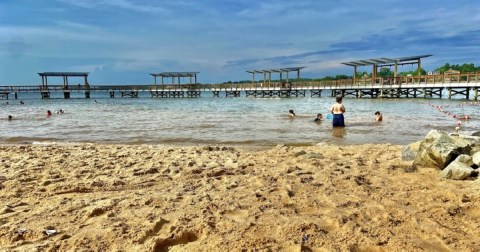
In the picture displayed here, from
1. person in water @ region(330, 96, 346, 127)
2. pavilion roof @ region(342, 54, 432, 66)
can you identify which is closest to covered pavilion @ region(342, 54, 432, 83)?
pavilion roof @ region(342, 54, 432, 66)

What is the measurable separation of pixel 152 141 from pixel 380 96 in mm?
37160

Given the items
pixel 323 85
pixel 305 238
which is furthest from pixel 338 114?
pixel 323 85

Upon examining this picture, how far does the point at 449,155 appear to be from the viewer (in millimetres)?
5527

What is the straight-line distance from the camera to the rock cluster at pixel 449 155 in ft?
16.5

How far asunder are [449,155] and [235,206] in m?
3.60

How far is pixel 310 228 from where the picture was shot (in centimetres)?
328

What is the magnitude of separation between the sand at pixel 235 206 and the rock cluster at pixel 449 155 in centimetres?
18

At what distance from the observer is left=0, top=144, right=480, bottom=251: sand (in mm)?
3061

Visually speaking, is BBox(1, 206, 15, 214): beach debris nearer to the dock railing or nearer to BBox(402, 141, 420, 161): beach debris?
BBox(402, 141, 420, 161): beach debris

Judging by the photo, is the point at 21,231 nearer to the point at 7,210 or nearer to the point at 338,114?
the point at 7,210

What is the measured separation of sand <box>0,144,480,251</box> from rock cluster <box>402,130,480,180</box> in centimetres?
18

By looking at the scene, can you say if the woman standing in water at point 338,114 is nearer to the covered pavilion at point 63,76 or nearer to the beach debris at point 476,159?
the beach debris at point 476,159

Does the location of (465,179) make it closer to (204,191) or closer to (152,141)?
(204,191)

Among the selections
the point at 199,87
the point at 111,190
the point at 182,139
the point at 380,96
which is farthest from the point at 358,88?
the point at 111,190
